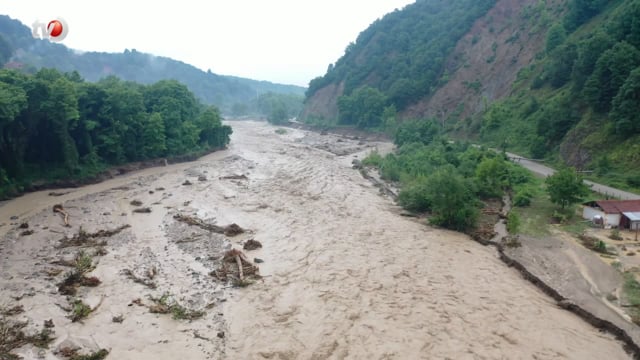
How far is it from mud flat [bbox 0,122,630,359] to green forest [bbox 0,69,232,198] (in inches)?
204

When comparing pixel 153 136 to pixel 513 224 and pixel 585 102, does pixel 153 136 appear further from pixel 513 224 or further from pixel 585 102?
pixel 585 102

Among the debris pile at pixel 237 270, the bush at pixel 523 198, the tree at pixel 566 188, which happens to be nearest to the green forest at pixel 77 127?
the debris pile at pixel 237 270

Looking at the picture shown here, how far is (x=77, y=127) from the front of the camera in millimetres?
40688

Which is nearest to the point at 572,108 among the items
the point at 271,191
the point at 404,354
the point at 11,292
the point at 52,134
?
the point at 271,191

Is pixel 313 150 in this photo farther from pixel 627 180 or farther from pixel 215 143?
pixel 627 180

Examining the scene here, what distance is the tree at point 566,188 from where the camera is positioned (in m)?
25.2

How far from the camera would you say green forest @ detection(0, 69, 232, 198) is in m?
33.5

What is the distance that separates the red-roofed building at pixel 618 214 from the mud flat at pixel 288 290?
6651 mm

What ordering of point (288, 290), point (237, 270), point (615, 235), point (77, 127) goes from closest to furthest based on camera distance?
1. point (288, 290)
2. point (237, 270)
3. point (615, 235)
4. point (77, 127)

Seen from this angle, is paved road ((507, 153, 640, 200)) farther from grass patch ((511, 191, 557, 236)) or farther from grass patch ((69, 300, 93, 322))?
grass patch ((69, 300, 93, 322))

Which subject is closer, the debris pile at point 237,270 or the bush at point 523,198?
the debris pile at point 237,270

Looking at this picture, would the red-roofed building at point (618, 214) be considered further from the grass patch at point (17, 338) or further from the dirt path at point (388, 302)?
the grass patch at point (17, 338)

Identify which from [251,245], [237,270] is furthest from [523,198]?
[237,270]

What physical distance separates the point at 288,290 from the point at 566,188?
17855 mm
